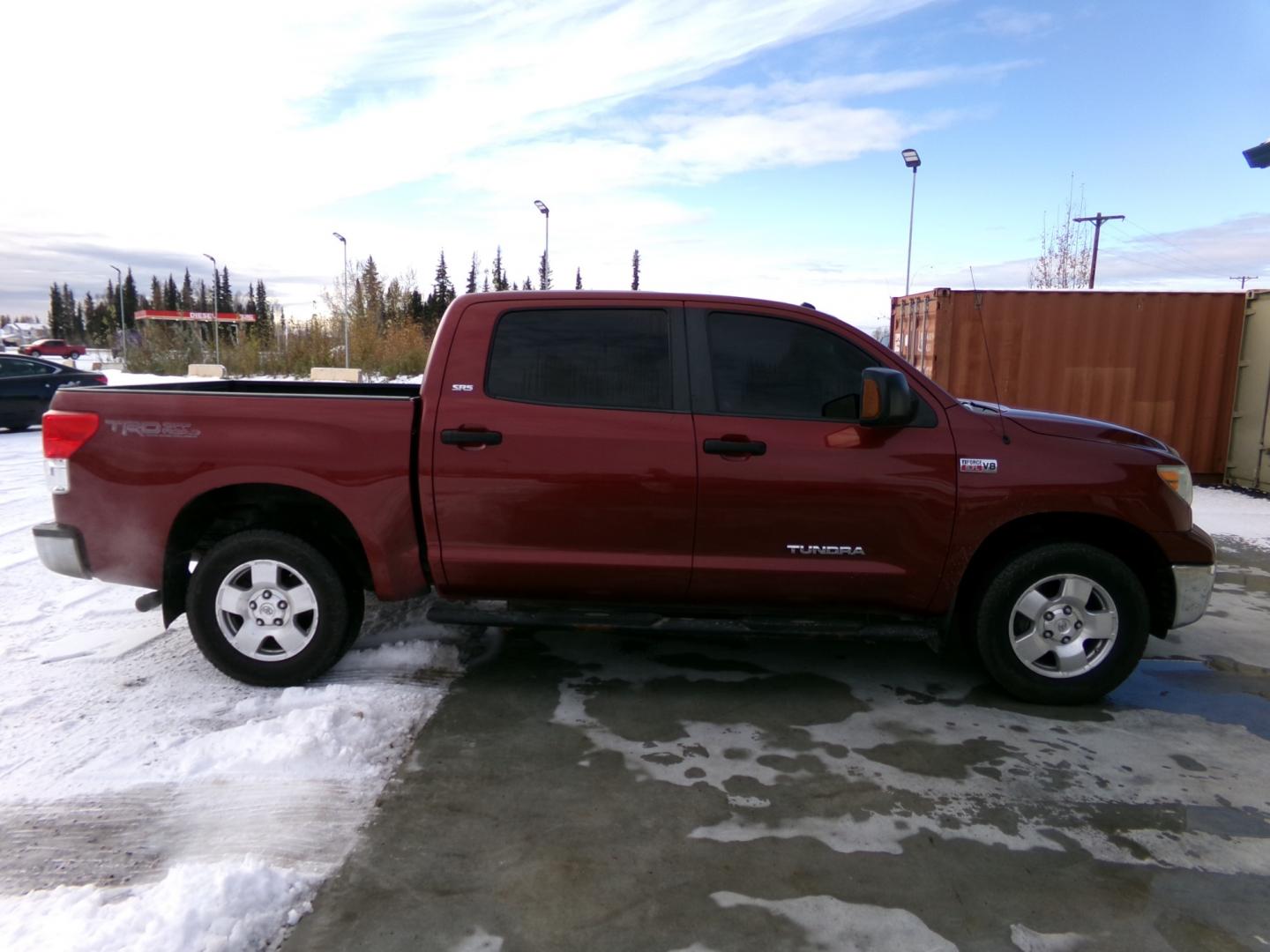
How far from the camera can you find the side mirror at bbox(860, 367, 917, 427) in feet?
12.5

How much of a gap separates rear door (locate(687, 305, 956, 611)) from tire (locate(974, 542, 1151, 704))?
39 cm

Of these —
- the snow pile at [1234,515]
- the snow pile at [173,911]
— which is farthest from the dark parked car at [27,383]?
the snow pile at [1234,515]

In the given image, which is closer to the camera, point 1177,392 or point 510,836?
point 510,836

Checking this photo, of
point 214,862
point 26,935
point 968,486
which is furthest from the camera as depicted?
point 968,486

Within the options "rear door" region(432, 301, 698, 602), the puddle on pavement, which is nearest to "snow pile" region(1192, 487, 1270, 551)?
the puddle on pavement

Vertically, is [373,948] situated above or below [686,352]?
below

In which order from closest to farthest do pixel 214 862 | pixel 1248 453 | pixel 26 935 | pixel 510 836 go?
pixel 26 935, pixel 214 862, pixel 510 836, pixel 1248 453

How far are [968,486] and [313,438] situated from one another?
122 inches

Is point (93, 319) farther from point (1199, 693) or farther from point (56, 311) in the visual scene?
point (1199, 693)

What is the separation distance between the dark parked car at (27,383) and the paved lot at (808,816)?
15.2 meters

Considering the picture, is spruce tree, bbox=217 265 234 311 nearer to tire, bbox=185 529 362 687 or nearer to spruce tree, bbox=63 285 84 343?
spruce tree, bbox=63 285 84 343

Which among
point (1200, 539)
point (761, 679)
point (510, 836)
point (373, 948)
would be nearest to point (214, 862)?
point (373, 948)

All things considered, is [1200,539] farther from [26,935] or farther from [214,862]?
[26,935]

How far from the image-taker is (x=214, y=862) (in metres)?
2.76
